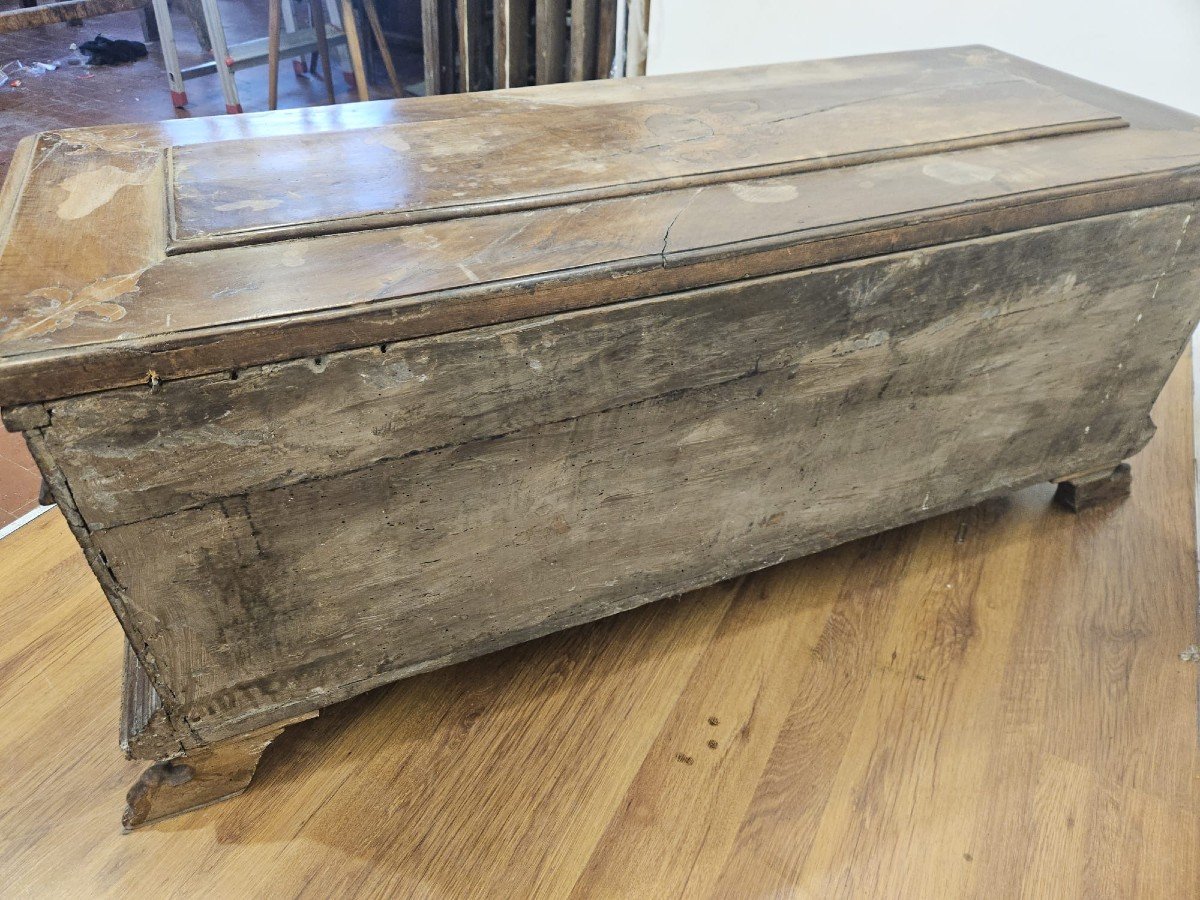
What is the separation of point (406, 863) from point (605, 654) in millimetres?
452

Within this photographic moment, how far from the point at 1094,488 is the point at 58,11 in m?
3.99

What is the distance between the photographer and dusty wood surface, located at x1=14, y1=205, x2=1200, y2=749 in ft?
3.37

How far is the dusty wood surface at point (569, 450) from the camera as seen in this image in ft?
3.37

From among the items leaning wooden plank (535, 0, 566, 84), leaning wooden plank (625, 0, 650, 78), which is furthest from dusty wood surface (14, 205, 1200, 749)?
leaning wooden plank (535, 0, 566, 84)

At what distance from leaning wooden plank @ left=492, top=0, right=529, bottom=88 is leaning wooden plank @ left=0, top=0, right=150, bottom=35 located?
1692 mm

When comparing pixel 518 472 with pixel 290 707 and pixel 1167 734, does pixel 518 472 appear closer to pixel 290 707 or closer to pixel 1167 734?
Result: pixel 290 707

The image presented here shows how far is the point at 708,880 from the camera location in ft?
4.01

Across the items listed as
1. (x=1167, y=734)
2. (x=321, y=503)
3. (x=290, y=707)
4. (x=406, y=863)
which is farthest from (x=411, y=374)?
(x=1167, y=734)

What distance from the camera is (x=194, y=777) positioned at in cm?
126

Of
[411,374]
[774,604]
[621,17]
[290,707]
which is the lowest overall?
[774,604]

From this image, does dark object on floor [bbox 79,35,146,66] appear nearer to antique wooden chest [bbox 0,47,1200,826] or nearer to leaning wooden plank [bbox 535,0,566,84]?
leaning wooden plank [bbox 535,0,566,84]

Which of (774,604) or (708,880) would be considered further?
(774,604)

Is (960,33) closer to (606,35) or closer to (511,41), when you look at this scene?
(606,35)

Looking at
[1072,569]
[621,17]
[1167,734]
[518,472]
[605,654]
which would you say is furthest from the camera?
[621,17]
